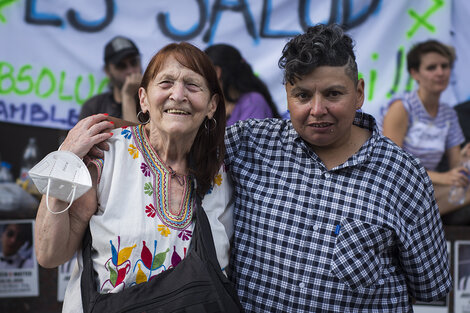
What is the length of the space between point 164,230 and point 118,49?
2359 millimetres

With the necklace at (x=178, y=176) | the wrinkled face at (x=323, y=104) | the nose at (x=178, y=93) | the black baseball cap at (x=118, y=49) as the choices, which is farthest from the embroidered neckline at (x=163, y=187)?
the black baseball cap at (x=118, y=49)

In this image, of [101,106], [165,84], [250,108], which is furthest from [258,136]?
[101,106]

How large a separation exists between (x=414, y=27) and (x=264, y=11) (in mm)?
1067

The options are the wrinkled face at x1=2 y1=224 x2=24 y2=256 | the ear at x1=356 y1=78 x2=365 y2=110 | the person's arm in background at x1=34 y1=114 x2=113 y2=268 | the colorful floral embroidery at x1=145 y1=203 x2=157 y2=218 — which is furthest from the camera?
the wrinkled face at x1=2 y1=224 x2=24 y2=256

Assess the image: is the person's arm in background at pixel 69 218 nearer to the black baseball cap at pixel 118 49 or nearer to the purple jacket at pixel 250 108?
the purple jacket at pixel 250 108

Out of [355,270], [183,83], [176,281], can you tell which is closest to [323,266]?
[355,270]

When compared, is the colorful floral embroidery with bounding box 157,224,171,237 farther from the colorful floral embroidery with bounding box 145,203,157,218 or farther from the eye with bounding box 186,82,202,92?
the eye with bounding box 186,82,202,92

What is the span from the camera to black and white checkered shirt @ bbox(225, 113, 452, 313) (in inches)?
77.9

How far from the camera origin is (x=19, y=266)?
162 inches

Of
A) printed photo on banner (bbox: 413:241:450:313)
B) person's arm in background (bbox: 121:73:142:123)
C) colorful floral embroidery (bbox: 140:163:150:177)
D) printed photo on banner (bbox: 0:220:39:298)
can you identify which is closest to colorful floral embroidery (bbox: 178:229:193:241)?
colorful floral embroidery (bbox: 140:163:150:177)

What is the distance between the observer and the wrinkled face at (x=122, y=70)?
13.2 ft

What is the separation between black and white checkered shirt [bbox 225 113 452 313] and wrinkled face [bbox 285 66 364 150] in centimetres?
10

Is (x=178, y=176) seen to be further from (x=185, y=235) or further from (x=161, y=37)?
(x=161, y=37)

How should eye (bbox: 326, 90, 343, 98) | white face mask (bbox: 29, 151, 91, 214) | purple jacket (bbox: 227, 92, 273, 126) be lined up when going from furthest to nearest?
purple jacket (bbox: 227, 92, 273, 126), eye (bbox: 326, 90, 343, 98), white face mask (bbox: 29, 151, 91, 214)
